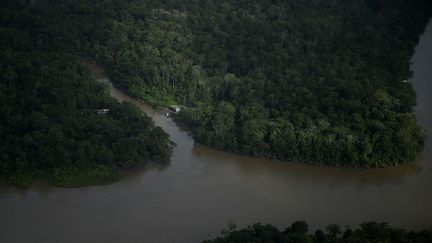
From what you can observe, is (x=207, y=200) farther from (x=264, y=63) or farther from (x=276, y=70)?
(x=264, y=63)

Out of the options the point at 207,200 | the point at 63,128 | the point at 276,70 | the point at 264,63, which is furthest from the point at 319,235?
the point at 264,63

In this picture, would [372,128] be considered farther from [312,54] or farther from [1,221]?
[1,221]

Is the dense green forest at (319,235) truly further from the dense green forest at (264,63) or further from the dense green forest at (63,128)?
the dense green forest at (264,63)

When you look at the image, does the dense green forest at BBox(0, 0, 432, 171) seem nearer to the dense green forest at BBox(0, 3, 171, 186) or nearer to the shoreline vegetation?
the shoreline vegetation

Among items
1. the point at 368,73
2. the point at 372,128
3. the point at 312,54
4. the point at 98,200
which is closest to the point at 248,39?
the point at 312,54

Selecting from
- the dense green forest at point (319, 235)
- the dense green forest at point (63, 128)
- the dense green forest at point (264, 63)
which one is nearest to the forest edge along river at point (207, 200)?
the dense green forest at point (63, 128)
